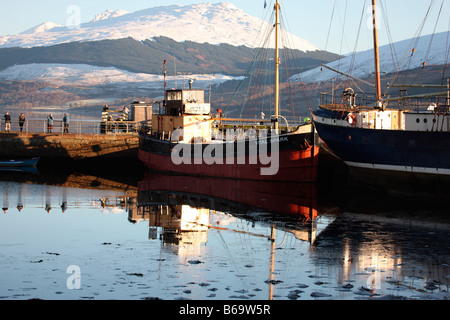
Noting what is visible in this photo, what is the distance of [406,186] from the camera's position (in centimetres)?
3722

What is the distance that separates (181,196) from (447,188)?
46.1ft

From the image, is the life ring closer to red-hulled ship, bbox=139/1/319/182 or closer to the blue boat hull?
the blue boat hull

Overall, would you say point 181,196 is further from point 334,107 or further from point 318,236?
point 334,107

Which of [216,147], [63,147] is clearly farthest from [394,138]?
[63,147]

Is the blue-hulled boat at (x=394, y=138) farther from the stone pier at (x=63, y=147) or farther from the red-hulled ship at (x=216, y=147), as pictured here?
the stone pier at (x=63, y=147)

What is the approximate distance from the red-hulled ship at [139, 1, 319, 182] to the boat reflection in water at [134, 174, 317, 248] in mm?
758

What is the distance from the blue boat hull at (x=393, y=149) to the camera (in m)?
35.7

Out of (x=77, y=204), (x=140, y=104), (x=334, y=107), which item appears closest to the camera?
(x=77, y=204)

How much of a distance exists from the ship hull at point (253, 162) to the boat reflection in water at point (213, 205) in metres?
0.52

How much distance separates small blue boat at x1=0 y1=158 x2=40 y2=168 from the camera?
170 ft
